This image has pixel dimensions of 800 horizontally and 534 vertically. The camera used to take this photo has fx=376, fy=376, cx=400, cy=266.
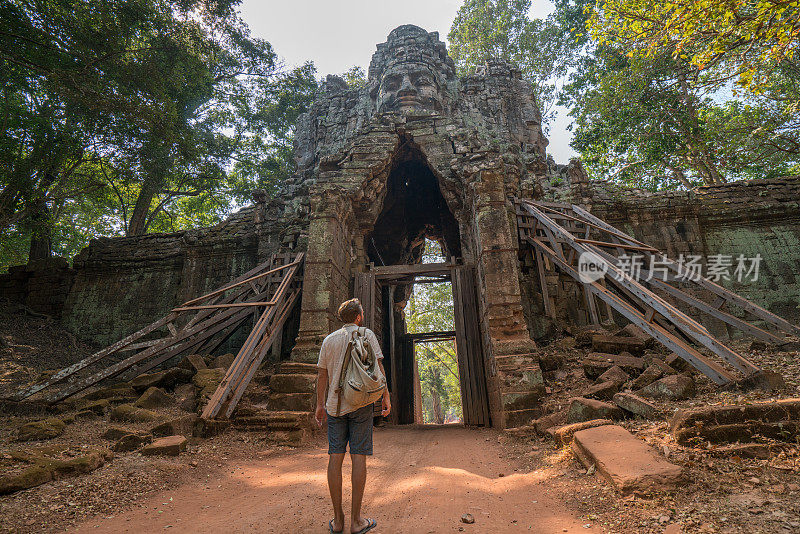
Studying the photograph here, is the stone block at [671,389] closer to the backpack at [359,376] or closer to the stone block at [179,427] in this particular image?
the backpack at [359,376]

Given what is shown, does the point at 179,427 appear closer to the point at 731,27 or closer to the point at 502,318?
the point at 502,318

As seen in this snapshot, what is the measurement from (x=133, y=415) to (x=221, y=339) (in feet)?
10.1

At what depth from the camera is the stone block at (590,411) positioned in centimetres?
407

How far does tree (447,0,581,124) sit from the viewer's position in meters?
22.6

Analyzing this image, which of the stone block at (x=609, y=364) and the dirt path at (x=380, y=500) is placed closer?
the dirt path at (x=380, y=500)

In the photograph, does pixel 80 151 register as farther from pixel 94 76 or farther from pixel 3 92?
pixel 94 76

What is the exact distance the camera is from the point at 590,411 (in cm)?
423

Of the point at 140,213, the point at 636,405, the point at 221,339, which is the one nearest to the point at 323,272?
the point at 221,339

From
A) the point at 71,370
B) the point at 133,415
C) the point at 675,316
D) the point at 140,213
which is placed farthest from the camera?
the point at 140,213

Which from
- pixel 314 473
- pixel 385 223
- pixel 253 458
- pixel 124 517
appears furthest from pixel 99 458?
pixel 385 223

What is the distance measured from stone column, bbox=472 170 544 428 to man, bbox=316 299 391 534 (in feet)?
10.9

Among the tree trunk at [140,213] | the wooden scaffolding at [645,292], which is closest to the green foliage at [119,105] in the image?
the tree trunk at [140,213]

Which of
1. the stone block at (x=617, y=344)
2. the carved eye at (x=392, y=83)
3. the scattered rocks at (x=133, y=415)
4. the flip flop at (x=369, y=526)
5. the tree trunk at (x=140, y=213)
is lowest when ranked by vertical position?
the flip flop at (x=369, y=526)

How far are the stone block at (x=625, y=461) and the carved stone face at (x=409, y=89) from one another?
1497cm
